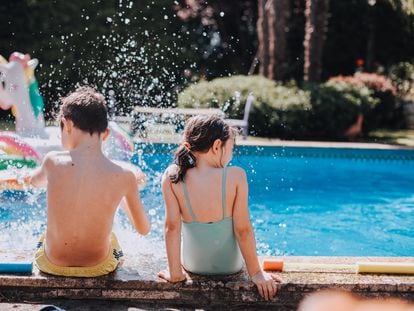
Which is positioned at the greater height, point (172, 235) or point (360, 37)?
point (360, 37)

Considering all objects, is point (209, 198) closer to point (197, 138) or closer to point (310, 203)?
point (197, 138)

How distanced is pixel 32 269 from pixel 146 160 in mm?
5727

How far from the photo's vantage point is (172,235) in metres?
2.73

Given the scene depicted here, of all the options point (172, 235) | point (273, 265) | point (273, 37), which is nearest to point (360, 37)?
point (273, 37)

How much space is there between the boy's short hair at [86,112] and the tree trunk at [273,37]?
10.8 m

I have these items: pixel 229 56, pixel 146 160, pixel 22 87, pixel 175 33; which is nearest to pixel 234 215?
pixel 22 87

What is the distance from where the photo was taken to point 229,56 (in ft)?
65.9

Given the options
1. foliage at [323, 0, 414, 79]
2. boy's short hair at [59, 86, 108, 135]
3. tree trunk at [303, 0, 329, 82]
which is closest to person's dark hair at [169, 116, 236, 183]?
boy's short hair at [59, 86, 108, 135]

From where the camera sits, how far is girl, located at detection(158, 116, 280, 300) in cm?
272

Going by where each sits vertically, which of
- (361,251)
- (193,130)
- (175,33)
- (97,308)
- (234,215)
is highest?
(175,33)

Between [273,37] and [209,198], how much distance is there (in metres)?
10.9

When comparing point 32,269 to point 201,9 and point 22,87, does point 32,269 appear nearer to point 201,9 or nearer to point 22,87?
point 22,87

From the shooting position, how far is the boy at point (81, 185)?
2682 millimetres

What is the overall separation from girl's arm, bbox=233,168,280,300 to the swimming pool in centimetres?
178
